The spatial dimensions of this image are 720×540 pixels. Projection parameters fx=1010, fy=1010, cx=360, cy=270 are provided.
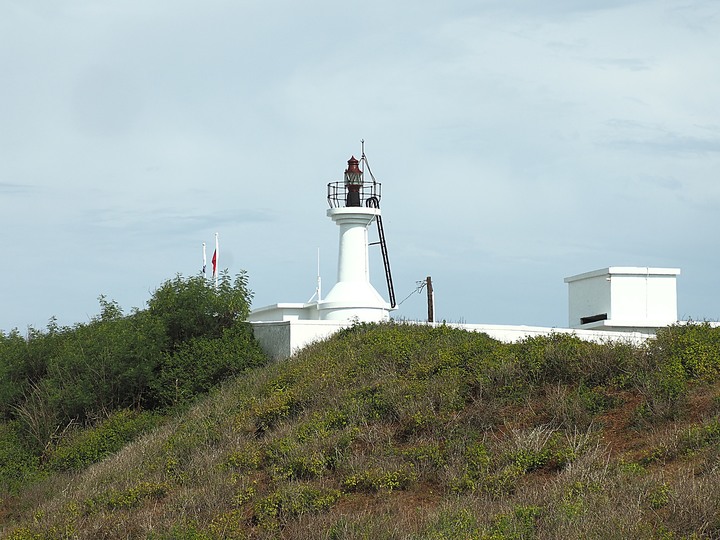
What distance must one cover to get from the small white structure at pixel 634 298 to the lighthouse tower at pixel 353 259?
620 cm

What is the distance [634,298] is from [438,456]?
15.6 m

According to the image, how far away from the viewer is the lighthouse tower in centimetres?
2781

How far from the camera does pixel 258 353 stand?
956 inches

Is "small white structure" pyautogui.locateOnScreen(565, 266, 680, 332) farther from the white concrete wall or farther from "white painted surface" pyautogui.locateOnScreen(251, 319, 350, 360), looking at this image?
"white painted surface" pyautogui.locateOnScreen(251, 319, 350, 360)

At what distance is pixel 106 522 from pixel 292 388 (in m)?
5.73

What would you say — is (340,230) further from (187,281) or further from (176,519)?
(176,519)

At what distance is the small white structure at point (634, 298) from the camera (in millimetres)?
28719

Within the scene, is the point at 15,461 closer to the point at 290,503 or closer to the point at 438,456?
the point at 290,503

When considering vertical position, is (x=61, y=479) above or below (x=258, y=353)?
below

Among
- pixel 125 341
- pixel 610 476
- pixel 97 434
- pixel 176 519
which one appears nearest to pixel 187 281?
pixel 125 341

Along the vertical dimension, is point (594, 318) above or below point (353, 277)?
below

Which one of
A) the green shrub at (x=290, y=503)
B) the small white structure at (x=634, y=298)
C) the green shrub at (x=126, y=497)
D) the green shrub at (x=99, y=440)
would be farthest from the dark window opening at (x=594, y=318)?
the green shrub at (x=126, y=497)

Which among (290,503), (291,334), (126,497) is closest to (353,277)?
(291,334)

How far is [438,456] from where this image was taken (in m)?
15.1
